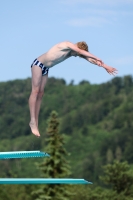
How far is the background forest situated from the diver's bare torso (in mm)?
96559

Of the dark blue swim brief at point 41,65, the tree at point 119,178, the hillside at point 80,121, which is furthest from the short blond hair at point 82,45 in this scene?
the hillside at point 80,121

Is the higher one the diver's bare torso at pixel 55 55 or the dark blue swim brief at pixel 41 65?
the diver's bare torso at pixel 55 55

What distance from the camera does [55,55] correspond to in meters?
15.1

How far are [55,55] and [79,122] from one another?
133 m

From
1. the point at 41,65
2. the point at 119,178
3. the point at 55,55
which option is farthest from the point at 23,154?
the point at 119,178

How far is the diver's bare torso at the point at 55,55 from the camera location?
1505 cm

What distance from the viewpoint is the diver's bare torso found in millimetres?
15049

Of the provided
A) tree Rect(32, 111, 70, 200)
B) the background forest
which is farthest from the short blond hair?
the background forest

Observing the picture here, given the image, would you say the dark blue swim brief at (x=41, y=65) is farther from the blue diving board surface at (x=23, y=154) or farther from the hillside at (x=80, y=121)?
the hillside at (x=80, y=121)

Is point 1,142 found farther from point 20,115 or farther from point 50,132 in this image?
point 50,132

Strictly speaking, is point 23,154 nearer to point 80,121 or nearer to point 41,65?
point 41,65

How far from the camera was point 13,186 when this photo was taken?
68.5 meters

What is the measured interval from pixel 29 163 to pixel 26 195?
198 ft

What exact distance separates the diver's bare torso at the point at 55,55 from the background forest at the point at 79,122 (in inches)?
3802
